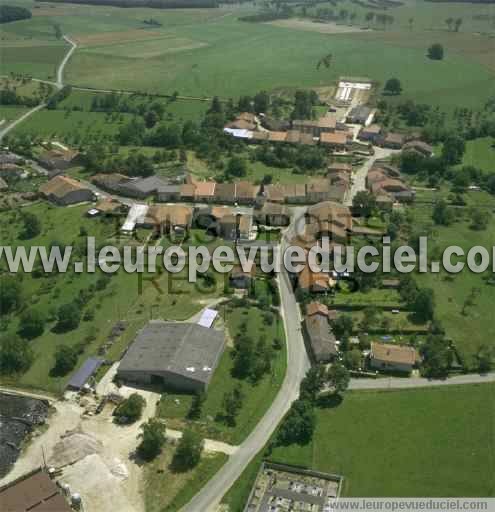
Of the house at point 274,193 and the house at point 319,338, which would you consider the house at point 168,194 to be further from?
the house at point 319,338

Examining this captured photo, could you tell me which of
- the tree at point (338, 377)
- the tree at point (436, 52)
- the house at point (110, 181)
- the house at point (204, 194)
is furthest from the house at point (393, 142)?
the tree at point (436, 52)

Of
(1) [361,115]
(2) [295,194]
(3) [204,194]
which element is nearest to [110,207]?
(3) [204,194]

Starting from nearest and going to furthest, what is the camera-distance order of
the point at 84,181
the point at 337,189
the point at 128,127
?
the point at 337,189 → the point at 84,181 → the point at 128,127

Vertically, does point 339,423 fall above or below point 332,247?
below

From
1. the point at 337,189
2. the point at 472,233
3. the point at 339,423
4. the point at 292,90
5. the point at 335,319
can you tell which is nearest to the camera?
the point at 339,423

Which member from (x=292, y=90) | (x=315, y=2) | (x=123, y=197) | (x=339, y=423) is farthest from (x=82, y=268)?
(x=315, y=2)

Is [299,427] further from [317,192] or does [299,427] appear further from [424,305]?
[317,192]

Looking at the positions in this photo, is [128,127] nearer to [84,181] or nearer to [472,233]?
[84,181]
